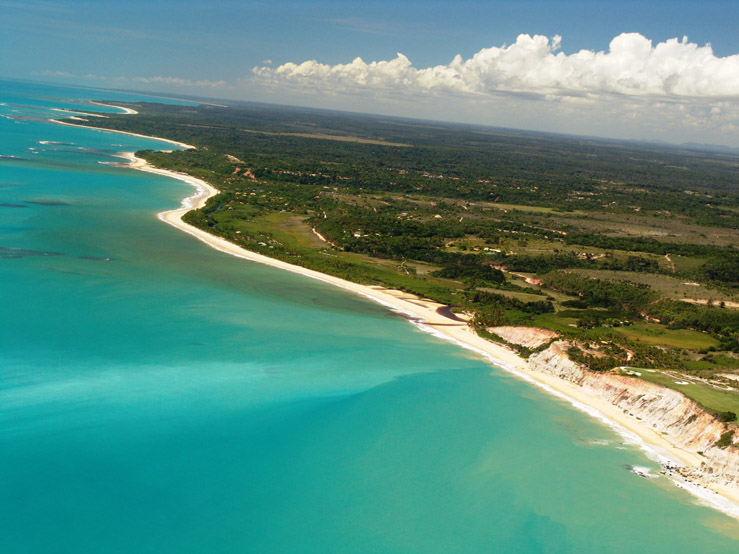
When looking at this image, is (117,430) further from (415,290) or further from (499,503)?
(415,290)

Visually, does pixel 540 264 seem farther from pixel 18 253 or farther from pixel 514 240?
pixel 18 253

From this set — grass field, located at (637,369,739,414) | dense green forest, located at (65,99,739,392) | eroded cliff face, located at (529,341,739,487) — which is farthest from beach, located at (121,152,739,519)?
grass field, located at (637,369,739,414)

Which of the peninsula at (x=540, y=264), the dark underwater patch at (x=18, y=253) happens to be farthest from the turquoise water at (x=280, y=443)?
the dark underwater patch at (x=18, y=253)

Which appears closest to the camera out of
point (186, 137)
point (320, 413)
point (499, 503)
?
point (499, 503)

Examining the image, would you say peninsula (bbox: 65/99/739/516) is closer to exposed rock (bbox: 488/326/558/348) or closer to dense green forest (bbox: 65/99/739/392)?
exposed rock (bbox: 488/326/558/348)

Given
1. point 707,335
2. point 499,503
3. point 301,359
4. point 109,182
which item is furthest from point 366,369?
point 109,182

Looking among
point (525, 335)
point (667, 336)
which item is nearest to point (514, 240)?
point (667, 336)

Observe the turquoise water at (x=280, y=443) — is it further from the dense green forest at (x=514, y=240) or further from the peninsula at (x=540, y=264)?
the dense green forest at (x=514, y=240)
